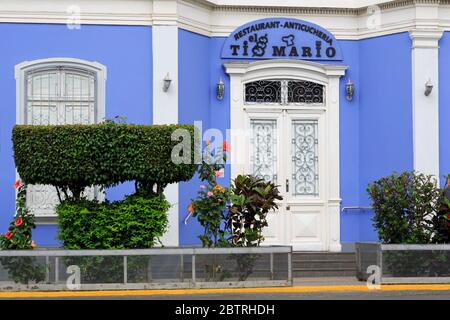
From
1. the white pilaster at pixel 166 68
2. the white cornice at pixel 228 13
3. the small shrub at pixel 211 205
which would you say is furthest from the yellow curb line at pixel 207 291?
the white cornice at pixel 228 13

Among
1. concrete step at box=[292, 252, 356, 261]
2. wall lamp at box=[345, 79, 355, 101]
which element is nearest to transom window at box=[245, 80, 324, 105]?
wall lamp at box=[345, 79, 355, 101]

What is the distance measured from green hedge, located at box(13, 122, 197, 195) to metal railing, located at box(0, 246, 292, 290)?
1040 mm

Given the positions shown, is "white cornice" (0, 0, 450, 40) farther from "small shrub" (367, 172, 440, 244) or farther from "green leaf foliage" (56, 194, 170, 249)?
"green leaf foliage" (56, 194, 170, 249)

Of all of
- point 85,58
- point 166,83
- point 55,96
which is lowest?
point 55,96

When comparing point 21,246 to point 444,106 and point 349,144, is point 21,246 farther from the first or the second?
point 444,106

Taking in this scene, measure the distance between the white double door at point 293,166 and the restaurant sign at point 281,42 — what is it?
98 cm

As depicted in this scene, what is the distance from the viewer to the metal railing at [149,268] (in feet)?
40.0

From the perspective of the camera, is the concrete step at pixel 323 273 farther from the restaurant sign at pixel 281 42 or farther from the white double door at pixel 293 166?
the restaurant sign at pixel 281 42

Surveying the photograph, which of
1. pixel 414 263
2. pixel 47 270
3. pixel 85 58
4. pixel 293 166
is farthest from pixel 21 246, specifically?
pixel 293 166

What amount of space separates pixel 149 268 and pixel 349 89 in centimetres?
589

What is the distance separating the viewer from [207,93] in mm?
15953

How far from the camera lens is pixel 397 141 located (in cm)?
1595

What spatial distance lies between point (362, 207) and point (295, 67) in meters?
2.82
